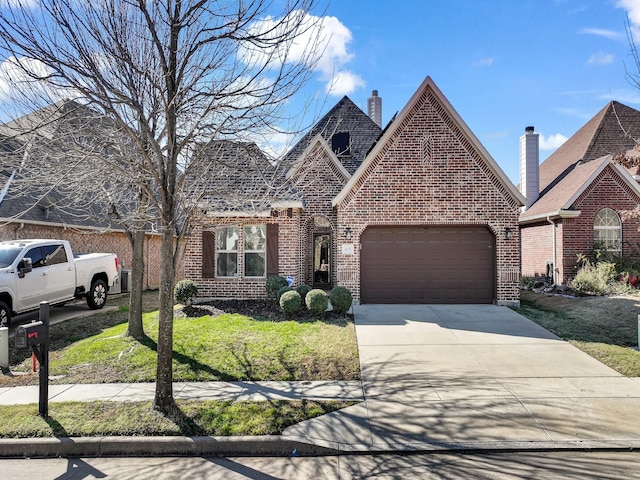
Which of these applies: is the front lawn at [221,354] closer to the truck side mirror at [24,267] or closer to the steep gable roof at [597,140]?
the truck side mirror at [24,267]

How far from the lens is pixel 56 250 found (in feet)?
37.7

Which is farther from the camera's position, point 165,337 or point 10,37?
point 165,337

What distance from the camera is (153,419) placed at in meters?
5.24

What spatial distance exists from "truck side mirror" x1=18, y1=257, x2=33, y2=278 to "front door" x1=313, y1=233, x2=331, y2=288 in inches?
332

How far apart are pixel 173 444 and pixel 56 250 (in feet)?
29.4

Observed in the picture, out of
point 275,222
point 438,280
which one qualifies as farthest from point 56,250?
point 438,280

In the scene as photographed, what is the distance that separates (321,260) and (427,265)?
4.21m

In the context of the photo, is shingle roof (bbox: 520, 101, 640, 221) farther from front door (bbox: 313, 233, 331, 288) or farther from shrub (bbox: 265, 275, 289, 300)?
shrub (bbox: 265, 275, 289, 300)

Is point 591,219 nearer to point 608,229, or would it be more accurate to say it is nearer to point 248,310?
point 608,229

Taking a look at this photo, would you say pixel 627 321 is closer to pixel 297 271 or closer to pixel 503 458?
pixel 503 458

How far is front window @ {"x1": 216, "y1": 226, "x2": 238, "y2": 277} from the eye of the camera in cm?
1330

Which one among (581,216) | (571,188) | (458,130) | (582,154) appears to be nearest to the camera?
(458,130)

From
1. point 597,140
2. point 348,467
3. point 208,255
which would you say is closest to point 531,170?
point 597,140

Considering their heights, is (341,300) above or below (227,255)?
below
